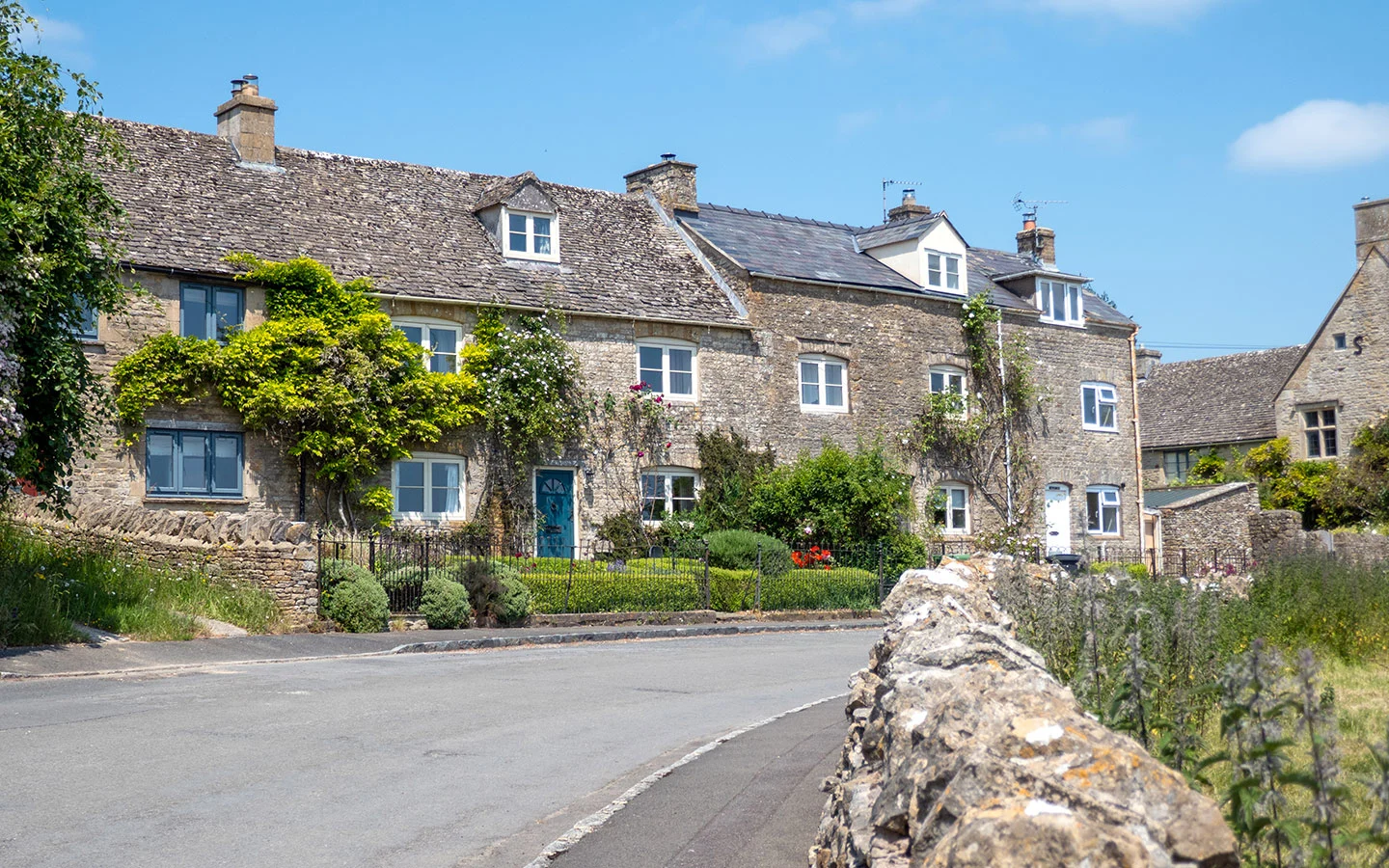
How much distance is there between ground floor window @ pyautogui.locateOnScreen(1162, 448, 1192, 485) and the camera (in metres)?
53.5

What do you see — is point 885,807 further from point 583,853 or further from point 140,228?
point 140,228

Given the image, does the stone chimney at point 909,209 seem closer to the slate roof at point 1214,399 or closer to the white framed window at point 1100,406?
the white framed window at point 1100,406

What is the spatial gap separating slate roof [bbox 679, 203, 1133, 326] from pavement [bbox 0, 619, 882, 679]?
12.9 metres

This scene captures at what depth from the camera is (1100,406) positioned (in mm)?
39906

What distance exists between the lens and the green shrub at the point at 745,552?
26234mm

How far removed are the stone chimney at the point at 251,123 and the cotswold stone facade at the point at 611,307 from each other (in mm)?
46

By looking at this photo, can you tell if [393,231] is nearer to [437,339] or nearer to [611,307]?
[437,339]

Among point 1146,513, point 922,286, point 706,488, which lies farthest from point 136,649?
point 1146,513

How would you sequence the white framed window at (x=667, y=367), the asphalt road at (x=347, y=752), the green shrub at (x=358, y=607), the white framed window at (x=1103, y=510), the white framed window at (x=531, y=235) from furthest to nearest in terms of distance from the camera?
the white framed window at (x=1103, y=510) → the white framed window at (x=667, y=367) → the white framed window at (x=531, y=235) → the green shrub at (x=358, y=607) → the asphalt road at (x=347, y=752)

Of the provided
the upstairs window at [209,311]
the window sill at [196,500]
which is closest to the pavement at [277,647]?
the window sill at [196,500]

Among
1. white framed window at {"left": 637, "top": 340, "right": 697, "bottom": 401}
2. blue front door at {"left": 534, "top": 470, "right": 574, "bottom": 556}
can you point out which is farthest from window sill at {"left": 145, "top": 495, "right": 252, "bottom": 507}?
white framed window at {"left": 637, "top": 340, "right": 697, "bottom": 401}

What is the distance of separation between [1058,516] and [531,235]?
17.6 metres

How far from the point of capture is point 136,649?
52.4 feet

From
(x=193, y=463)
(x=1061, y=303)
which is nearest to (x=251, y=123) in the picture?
(x=193, y=463)
